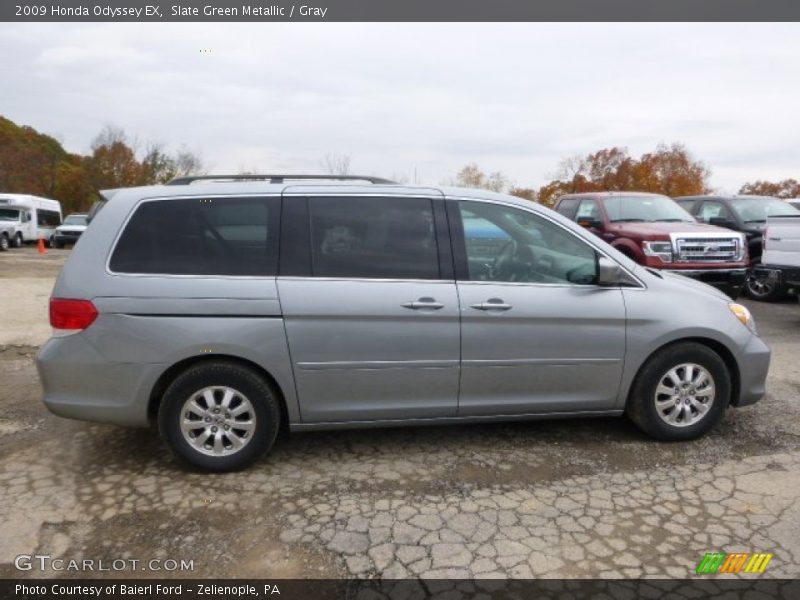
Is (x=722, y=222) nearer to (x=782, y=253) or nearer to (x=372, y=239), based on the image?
(x=782, y=253)

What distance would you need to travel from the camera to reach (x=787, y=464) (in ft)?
11.8

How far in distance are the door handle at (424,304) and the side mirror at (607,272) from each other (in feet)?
3.53

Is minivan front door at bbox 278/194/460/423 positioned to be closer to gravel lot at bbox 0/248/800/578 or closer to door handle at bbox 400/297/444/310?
door handle at bbox 400/297/444/310

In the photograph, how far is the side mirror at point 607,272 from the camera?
12.1 feet

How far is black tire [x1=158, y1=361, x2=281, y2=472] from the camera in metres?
3.36

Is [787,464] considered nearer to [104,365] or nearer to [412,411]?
[412,411]

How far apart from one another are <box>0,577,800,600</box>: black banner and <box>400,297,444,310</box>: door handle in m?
1.53

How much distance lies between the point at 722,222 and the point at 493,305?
915cm

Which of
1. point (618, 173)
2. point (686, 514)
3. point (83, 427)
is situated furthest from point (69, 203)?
point (686, 514)

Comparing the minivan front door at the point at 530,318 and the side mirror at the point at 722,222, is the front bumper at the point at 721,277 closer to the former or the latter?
the side mirror at the point at 722,222

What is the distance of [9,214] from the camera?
25.4 metres

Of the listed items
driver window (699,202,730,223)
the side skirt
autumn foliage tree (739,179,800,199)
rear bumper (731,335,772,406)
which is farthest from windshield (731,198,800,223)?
autumn foliage tree (739,179,800,199)

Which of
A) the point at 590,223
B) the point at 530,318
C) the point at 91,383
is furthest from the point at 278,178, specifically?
the point at 590,223

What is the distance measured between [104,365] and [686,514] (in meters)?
3.32
